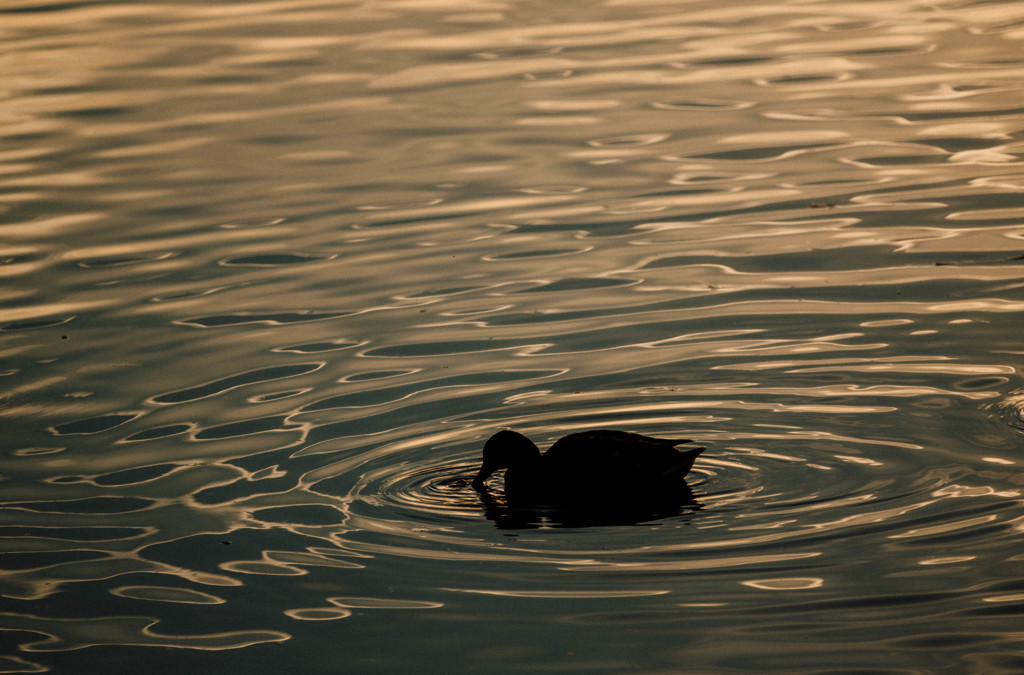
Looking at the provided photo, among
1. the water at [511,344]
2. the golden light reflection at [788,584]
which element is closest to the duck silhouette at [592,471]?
the water at [511,344]

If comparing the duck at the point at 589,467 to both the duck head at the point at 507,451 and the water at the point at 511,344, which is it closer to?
the duck head at the point at 507,451

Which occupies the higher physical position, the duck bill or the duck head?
the duck head

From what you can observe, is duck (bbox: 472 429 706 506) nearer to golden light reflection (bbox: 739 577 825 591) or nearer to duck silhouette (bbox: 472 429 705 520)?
duck silhouette (bbox: 472 429 705 520)

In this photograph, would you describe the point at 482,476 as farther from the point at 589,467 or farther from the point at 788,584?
the point at 788,584

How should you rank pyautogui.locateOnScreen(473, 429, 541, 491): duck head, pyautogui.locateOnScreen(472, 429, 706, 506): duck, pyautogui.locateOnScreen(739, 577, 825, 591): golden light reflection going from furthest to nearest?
1. pyautogui.locateOnScreen(473, 429, 541, 491): duck head
2. pyautogui.locateOnScreen(472, 429, 706, 506): duck
3. pyautogui.locateOnScreen(739, 577, 825, 591): golden light reflection

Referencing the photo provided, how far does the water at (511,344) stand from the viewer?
714 centimetres

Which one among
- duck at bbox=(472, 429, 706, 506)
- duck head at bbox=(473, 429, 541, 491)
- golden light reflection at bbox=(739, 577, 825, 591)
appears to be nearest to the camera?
golden light reflection at bbox=(739, 577, 825, 591)

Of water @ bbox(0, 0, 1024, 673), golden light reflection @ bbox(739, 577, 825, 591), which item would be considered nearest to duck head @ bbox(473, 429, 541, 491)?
water @ bbox(0, 0, 1024, 673)

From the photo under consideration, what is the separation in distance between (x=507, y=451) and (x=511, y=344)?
2.51m

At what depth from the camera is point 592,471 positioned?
847cm

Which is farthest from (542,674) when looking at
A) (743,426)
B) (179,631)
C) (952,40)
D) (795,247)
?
(952,40)

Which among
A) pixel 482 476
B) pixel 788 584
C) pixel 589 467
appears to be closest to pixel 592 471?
pixel 589 467

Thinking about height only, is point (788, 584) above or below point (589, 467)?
below

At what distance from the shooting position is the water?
7.14 metres
